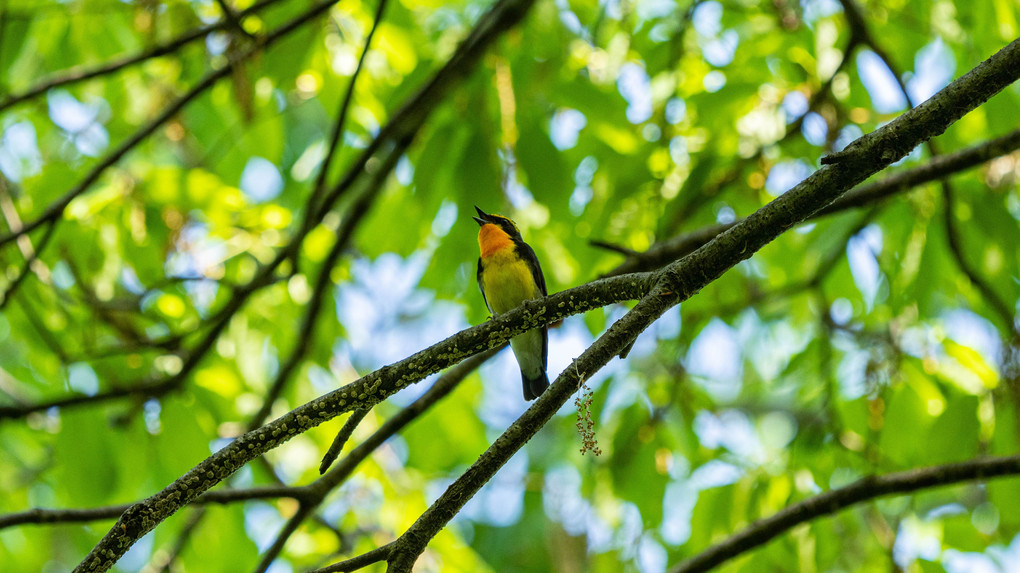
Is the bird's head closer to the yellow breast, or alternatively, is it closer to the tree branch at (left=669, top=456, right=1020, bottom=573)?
the yellow breast

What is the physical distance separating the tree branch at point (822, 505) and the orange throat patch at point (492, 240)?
2352 millimetres

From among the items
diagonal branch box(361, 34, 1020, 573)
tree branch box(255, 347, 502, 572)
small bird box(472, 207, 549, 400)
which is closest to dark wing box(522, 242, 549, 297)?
small bird box(472, 207, 549, 400)

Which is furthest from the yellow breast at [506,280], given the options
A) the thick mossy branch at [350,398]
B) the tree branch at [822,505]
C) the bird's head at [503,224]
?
the thick mossy branch at [350,398]

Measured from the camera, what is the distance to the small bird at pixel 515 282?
5305 mm

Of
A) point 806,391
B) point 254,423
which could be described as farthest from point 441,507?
point 806,391

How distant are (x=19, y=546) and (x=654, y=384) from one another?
523 cm

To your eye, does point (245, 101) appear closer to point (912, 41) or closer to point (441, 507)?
point (441, 507)

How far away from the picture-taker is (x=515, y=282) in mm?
5289

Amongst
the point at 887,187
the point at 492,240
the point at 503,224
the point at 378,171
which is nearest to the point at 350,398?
the point at 887,187

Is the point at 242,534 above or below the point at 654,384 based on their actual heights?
above

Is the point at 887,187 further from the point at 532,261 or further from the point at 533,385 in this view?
the point at 533,385

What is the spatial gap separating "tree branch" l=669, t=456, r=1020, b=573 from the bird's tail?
204 centimetres

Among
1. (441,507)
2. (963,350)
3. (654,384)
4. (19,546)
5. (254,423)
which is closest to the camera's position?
(441,507)

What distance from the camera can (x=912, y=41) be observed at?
4.76 meters
